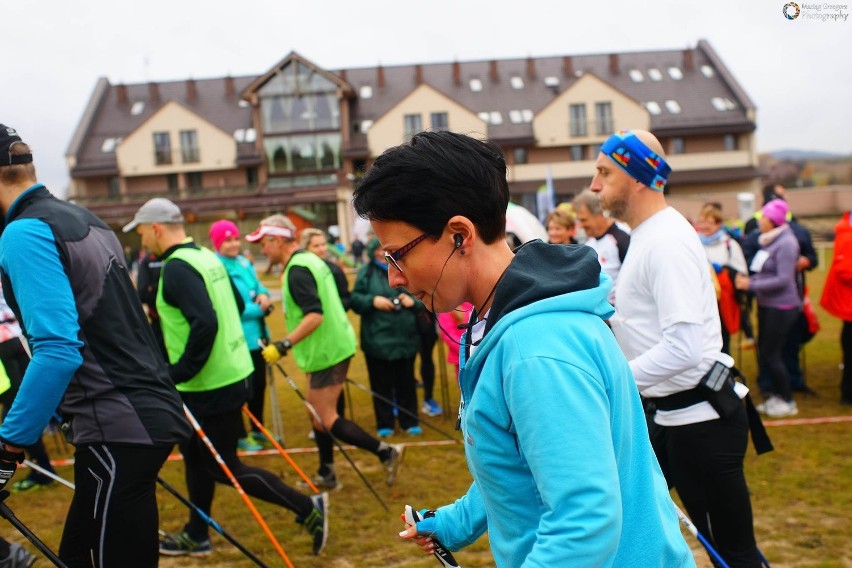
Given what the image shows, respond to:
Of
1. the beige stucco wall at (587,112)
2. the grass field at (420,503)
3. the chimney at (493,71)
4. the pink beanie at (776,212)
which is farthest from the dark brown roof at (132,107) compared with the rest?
the pink beanie at (776,212)

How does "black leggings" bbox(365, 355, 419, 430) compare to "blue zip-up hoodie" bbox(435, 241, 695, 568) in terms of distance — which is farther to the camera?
"black leggings" bbox(365, 355, 419, 430)

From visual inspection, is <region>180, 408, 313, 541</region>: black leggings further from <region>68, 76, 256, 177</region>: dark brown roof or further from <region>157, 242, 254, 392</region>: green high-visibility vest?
<region>68, 76, 256, 177</region>: dark brown roof

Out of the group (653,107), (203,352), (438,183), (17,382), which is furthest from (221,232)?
(653,107)

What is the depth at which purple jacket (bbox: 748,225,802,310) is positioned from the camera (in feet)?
24.3

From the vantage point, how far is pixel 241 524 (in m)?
5.44

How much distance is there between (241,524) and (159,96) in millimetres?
52862

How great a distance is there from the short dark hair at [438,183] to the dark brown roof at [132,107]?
49.0 metres

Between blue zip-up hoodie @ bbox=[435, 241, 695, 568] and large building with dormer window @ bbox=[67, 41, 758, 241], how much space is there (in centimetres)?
4477

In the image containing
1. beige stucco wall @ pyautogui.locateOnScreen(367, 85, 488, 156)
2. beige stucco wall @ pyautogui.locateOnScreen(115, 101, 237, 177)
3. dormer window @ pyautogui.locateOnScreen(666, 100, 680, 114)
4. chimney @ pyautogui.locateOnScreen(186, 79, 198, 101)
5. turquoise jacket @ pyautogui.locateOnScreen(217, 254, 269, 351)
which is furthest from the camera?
chimney @ pyautogui.locateOnScreen(186, 79, 198, 101)

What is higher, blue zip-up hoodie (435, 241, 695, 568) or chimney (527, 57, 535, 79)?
chimney (527, 57, 535, 79)

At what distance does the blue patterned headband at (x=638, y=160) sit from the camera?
127 inches

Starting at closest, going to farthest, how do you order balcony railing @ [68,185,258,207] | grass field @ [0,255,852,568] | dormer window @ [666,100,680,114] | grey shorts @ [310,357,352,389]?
1. grass field @ [0,255,852,568]
2. grey shorts @ [310,357,352,389]
3. balcony railing @ [68,185,258,207]
4. dormer window @ [666,100,680,114]

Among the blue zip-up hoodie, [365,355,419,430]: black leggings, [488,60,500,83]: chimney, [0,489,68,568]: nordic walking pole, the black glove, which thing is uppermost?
[488,60,500,83]: chimney

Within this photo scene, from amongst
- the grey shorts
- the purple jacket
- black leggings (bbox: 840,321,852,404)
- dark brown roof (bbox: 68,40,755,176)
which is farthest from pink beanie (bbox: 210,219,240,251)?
dark brown roof (bbox: 68,40,755,176)
